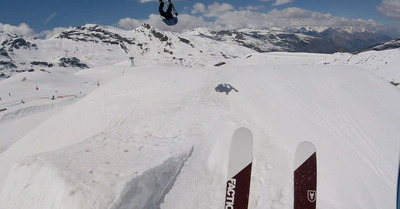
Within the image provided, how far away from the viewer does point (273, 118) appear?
44.1 ft

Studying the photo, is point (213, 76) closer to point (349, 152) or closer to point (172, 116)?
point (172, 116)

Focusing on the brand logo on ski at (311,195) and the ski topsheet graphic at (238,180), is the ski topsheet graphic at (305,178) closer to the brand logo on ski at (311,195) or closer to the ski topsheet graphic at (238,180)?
the brand logo on ski at (311,195)

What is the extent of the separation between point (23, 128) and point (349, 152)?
3004 centimetres

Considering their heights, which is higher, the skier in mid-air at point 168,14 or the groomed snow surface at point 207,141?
the skier in mid-air at point 168,14

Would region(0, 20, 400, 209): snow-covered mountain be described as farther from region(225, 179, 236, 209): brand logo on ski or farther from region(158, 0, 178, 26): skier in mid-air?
region(158, 0, 178, 26): skier in mid-air

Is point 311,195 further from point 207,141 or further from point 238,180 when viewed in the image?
point 207,141

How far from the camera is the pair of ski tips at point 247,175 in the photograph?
348 inches

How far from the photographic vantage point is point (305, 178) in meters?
9.36

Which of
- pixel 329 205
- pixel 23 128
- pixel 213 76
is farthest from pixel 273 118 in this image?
pixel 23 128

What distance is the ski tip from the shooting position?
31.6ft

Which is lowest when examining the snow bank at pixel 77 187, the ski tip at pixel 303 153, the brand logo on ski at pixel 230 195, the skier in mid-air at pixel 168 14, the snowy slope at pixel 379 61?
the snow bank at pixel 77 187

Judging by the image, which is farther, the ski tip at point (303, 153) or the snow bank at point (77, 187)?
the ski tip at point (303, 153)

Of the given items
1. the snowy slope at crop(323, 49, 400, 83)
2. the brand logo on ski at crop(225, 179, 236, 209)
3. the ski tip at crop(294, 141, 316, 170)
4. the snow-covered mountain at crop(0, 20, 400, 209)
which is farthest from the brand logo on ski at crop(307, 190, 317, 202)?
the snowy slope at crop(323, 49, 400, 83)

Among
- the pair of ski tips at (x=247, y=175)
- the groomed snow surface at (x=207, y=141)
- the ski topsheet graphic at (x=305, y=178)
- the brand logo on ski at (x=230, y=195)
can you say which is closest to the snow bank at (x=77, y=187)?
the groomed snow surface at (x=207, y=141)
